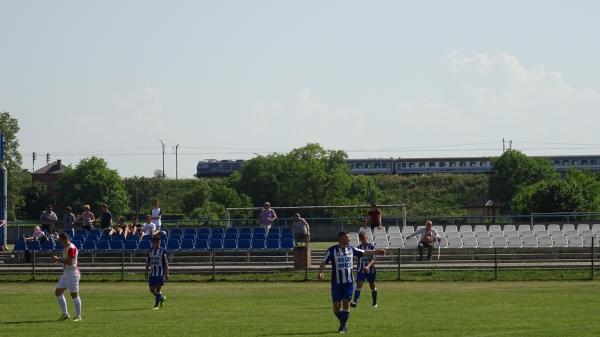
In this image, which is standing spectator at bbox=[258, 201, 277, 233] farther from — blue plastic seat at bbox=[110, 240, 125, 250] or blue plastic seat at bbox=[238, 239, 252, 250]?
blue plastic seat at bbox=[110, 240, 125, 250]

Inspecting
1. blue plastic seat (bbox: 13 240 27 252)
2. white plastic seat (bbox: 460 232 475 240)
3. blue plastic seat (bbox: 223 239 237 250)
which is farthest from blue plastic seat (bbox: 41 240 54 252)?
white plastic seat (bbox: 460 232 475 240)

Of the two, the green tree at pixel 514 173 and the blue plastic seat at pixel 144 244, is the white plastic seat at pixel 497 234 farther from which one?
the green tree at pixel 514 173

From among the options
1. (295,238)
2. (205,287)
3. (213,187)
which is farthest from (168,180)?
(205,287)

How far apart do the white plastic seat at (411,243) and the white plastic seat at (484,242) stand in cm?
259

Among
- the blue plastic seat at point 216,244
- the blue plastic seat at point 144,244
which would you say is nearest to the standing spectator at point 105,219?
the blue plastic seat at point 144,244

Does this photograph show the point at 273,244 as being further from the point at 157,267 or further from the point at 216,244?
the point at 157,267

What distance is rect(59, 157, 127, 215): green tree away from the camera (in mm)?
134625

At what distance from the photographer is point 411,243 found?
44.2 m

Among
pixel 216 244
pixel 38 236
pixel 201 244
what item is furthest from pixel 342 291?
pixel 38 236

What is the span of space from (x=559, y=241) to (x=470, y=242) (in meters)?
3.55

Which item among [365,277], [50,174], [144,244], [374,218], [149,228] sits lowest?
[365,277]

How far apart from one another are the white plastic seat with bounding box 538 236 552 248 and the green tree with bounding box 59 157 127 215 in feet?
311

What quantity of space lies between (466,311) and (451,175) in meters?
120

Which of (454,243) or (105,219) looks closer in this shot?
(454,243)
